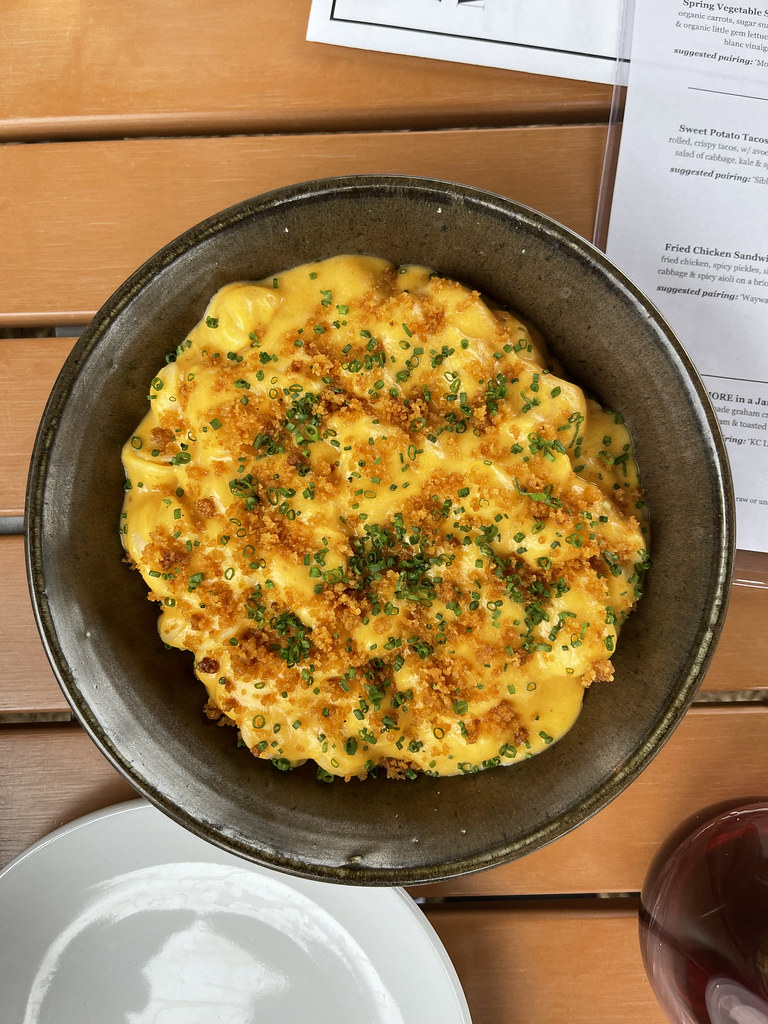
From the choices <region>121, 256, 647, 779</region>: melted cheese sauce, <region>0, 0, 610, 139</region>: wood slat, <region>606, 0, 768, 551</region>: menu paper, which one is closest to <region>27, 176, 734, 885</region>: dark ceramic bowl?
<region>121, 256, 647, 779</region>: melted cheese sauce

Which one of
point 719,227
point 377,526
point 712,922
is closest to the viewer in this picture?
point 377,526

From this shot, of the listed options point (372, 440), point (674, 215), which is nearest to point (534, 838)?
point (372, 440)

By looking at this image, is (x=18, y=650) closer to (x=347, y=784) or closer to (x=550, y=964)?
(x=347, y=784)

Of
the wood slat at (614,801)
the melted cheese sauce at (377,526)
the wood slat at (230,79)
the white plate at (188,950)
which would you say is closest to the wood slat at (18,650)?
the wood slat at (614,801)

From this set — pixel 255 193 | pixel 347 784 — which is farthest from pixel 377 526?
pixel 255 193

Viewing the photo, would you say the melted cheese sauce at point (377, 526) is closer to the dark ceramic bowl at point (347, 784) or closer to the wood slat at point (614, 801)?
the dark ceramic bowl at point (347, 784)
